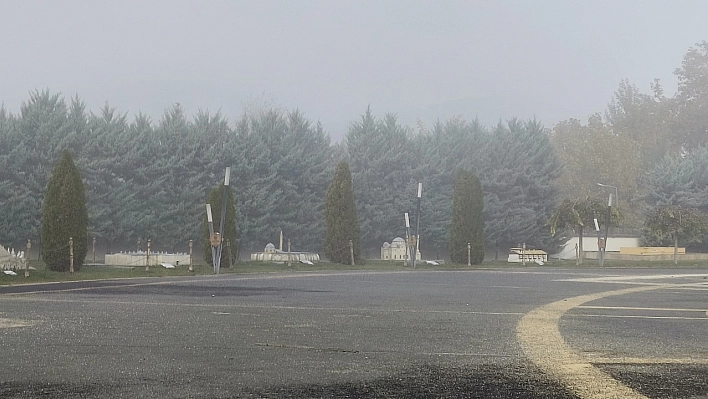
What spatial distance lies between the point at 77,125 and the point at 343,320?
3097cm

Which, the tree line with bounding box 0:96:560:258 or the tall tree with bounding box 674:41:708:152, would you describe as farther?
the tall tree with bounding box 674:41:708:152

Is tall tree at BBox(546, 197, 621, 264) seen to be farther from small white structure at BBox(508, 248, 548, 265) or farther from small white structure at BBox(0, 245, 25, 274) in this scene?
small white structure at BBox(0, 245, 25, 274)

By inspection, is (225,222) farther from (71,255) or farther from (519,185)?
(519,185)

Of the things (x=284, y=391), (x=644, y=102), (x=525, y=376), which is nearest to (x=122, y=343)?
(x=284, y=391)

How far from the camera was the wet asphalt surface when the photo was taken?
505 cm

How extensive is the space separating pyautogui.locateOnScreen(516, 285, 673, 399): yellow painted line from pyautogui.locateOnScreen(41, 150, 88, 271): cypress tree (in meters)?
17.2

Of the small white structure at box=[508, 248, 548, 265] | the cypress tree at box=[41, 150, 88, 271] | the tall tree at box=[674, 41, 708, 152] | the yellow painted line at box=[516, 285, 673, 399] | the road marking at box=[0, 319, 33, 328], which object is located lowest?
the yellow painted line at box=[516, 285, 673, 399]

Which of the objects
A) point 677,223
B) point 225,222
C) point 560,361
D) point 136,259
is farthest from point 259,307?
point 677,223

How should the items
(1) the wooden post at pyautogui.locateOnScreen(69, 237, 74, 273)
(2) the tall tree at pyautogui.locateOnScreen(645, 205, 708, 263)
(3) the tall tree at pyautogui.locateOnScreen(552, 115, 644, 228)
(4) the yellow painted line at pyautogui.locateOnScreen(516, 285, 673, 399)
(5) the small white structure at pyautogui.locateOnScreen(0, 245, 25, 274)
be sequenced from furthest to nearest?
(3) the tall tree at pyautogui.locateOnScreen(552, 115, 644, 228) < (2) the tall tree at pyautogui.locateOnScreen(645, 205, 708, 263) < (1) the wooden post at pyautogui.locateOnScreen(69, 237, 74, 273) < (5) the small white structure at pyautogui.locateOnScreen(0, 245, 25, 274) < (4) the yellow painted line at pyautogui.locateOnScreen(516, 285, 673, 399)

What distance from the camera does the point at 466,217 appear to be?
36.3 metres

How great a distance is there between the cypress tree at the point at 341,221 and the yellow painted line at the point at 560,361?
2350cm

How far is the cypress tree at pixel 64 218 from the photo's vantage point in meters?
23.9

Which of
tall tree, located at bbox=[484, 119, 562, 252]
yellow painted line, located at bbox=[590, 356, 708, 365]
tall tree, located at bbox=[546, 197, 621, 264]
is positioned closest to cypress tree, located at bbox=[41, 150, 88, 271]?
yellow painted line, located at bbox=[590, 356, 708, 365]

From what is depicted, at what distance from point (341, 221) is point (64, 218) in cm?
1225
